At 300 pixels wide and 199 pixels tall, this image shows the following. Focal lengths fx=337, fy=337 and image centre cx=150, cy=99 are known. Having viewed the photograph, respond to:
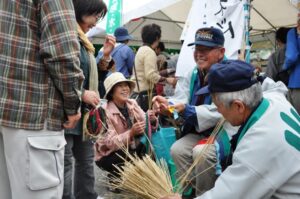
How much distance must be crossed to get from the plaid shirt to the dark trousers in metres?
0.89

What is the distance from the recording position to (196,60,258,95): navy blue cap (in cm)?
149

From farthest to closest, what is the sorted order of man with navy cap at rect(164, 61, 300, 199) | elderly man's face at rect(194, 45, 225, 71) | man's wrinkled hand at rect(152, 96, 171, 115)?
elderly man's face at rect(194, 45, 225, 71) → man's wrinkled hand at rect(152, 96, 171, 115) → man with navy cap at rect(164, 61, 300, 199)

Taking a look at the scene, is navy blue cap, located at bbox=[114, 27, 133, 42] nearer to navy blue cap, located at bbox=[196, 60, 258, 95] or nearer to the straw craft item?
the straw craft item

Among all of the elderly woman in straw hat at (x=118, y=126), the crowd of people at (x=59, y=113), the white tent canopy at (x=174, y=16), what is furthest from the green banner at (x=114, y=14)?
the crowd of people at (x=59, y=113)

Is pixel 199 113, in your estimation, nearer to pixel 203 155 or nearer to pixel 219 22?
→ pixel 203 155

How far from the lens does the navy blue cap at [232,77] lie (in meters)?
1.49

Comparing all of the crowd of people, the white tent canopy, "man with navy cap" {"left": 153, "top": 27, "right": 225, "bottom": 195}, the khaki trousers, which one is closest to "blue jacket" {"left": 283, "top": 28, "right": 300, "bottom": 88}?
"man with navy cap" {"left": 153, "top": 27, "right": 225, "bottom": 195}

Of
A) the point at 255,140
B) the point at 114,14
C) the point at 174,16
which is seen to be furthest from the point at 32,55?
the point at 174,16

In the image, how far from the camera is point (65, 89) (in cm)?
153

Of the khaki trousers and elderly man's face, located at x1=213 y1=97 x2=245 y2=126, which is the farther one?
the khaki trousers

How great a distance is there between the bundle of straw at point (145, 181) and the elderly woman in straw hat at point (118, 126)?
0.57 m

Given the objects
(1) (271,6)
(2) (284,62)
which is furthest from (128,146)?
(1) (271,6)

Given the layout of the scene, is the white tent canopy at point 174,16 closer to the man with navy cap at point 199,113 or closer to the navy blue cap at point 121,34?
the navy blue cap at point 121,34

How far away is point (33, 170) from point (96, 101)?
28.3 inches
